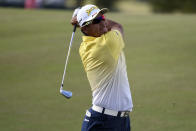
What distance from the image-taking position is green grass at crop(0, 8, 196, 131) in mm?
8633

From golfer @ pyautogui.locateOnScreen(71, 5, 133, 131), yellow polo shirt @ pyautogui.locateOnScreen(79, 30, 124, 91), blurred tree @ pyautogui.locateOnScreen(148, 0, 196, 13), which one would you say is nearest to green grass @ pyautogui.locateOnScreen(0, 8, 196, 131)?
golfer @ pyautogui.locateOnScreen(71, 5, 133, 131)

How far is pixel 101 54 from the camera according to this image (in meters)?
4.98

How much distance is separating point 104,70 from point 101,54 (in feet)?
0.81

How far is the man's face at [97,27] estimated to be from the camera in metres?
5.11

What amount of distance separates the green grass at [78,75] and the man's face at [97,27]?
3276mm

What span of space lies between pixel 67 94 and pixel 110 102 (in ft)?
3.01

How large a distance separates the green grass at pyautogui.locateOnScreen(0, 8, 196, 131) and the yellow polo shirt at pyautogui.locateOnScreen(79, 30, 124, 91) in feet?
9.92

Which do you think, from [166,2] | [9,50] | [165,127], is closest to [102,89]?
[165,127]

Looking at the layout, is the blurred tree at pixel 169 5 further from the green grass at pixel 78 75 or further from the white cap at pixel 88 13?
the white cap at pixel 88 13

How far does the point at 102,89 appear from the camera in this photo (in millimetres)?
5277

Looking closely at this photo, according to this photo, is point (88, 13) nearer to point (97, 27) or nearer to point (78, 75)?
point (97, 27)

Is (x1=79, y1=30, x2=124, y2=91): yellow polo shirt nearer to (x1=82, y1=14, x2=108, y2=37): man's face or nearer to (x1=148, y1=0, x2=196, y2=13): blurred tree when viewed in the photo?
(x1=82, y1=14, x2=108, y2=37): man's face

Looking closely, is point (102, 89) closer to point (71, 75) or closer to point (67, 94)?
point (67, 94)

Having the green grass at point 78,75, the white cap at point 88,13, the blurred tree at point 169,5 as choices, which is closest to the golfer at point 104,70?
the white cap at point 88,13
